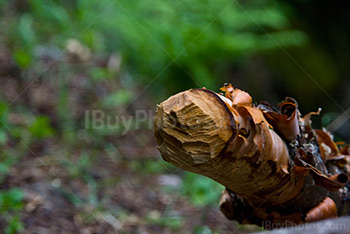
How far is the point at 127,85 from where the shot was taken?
11.8 feet

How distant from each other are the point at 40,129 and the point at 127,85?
1.16m

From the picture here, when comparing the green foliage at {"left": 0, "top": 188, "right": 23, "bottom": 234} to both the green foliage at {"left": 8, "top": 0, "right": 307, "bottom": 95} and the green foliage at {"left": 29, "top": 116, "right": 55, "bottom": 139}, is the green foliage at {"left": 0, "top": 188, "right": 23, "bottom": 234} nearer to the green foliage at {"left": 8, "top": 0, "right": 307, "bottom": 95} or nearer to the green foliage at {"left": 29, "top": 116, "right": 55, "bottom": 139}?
the green foliage at {"left": 29, "top": 116, "right": 55, "bottom": 139}

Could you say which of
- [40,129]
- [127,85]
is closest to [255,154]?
[40,129]

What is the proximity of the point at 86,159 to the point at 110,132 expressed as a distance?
440 mm

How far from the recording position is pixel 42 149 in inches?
101

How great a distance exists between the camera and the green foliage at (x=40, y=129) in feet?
8.54

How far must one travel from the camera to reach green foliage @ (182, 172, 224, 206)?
249cm

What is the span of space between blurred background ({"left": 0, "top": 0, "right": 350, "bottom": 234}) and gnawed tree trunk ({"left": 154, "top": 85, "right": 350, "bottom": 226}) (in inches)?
36.0

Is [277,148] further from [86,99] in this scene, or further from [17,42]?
[17,42]

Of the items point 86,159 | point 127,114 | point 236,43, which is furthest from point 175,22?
point 86,159

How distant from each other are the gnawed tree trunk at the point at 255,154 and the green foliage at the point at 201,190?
112 cm

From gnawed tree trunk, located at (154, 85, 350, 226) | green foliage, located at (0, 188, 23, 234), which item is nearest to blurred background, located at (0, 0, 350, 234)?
green foliage, located at (0, 188, 23, 234)

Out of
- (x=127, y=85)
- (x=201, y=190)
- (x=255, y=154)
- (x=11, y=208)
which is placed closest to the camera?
(x=255, y=154)

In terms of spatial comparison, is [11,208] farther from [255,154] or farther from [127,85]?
[127,85]
